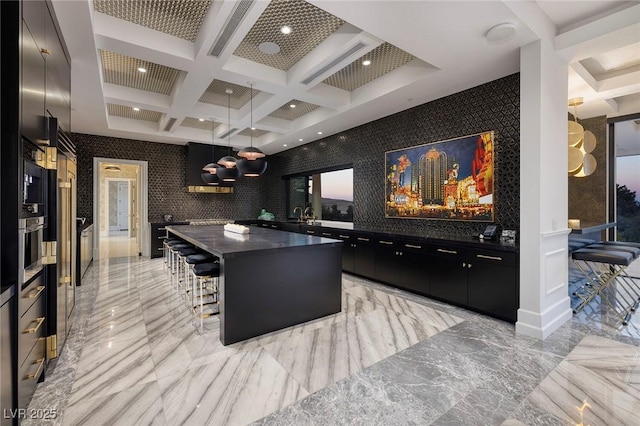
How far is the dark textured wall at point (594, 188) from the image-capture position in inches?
205

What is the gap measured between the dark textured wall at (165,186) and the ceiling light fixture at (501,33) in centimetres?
716

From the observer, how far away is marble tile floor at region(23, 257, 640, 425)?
1822mm

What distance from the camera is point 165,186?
7.54 meters

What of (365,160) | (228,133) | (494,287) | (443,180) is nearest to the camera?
(494,287)

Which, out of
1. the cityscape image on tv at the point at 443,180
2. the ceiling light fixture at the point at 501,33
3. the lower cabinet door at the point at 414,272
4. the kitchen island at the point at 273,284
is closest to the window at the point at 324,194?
the cityscape image on tv at the point at 443,180

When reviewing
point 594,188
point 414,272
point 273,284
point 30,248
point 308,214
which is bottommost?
point 414,272

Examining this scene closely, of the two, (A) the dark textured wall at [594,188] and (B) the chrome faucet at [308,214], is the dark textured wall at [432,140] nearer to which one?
(B) the chrome faucet at [308,214]

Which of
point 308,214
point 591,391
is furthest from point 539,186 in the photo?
point 308,214

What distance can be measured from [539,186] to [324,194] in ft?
16.0

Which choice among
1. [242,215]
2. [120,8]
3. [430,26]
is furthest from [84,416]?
[242,215]

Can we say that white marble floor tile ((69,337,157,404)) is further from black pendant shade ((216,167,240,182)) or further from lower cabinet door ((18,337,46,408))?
black pendant shade ((216,167,240,182))

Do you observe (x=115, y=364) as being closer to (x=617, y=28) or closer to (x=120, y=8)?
(x=120, y=8)

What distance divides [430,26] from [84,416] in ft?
12.6

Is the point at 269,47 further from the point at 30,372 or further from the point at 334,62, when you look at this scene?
the point at 30,372
